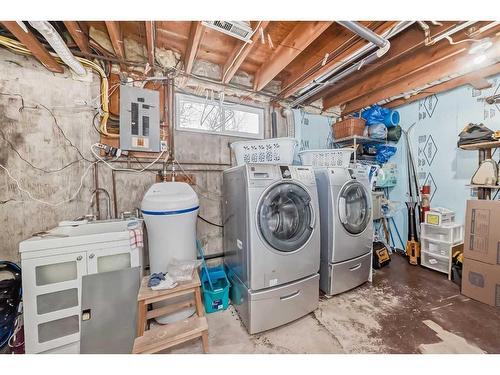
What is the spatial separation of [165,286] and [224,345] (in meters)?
0.68

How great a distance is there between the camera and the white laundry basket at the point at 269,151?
204 centimetres

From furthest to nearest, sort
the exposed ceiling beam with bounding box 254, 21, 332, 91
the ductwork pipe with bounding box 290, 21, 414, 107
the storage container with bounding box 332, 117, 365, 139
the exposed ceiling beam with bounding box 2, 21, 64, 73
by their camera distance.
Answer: the storage container with bounding box 332, 117, 365, 139 → the exposed ceiling beam with bounding box 254, 21, 332, 91 → the ductwork pipe with bounding box 290, 21, 414, 107 → the exposed ceiling beam with bounding box 2, 21, 64, 73

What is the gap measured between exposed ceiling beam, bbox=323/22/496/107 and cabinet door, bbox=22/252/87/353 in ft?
11.3

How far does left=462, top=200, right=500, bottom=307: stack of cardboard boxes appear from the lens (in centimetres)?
199

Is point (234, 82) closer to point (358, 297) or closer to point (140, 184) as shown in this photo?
point (140, 184)

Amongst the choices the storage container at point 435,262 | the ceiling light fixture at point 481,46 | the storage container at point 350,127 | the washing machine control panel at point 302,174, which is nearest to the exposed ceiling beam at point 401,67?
the ceiling light fixture at point 481,46

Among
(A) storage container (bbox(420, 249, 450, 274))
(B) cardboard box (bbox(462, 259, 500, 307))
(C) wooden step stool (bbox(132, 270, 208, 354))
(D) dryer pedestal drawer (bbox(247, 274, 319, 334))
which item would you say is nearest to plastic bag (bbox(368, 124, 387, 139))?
(A) storage container (bbox(420, 249, 450, 274))

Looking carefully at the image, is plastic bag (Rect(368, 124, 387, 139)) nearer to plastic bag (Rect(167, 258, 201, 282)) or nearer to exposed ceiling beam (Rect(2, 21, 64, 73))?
plastic bag (Rect(167, 258, 201, 282))

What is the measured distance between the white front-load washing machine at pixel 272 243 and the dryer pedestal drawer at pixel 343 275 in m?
0.30

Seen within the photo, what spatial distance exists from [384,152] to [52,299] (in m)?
4.47

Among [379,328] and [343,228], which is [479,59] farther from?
[379,328]

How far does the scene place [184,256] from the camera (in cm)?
179
